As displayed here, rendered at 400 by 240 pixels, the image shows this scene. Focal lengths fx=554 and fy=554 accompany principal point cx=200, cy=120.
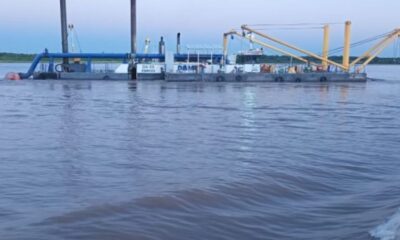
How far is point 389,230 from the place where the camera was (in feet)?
22.2

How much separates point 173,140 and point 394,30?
164 feet

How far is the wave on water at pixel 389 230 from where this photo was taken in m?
6.48

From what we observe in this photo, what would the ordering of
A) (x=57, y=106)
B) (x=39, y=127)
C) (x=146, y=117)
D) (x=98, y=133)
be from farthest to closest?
(x=57, y=106) → (x=146, y=117) → (x=39, y=127) → (x=98, y=133)

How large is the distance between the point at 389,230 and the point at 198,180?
403 cm

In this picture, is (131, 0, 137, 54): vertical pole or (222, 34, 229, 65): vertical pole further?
(131, 0, 137, 54): vertical pole

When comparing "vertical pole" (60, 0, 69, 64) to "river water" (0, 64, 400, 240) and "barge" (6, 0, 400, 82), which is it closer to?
"barge" (6, 0, 400, 82)

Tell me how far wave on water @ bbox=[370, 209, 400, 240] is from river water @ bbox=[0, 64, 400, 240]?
2 cm

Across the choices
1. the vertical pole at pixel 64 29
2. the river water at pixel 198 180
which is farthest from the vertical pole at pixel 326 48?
the river water at pixel 198 180

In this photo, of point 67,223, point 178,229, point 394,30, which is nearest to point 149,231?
point 178,229

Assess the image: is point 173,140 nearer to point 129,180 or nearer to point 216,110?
point 129,180

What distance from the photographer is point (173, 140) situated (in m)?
15.5

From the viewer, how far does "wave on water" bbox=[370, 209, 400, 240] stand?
6479 millimetres

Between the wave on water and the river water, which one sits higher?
the wave on water

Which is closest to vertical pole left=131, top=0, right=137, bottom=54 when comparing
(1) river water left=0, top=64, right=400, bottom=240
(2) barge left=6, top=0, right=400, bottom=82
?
(2) barge left=6, top=0, right=400, bottom=82
